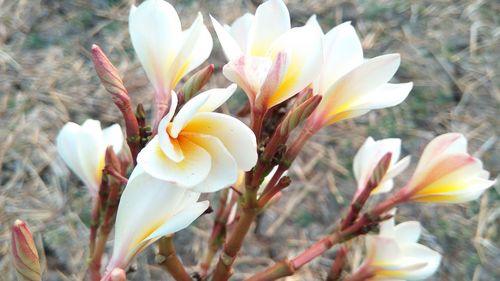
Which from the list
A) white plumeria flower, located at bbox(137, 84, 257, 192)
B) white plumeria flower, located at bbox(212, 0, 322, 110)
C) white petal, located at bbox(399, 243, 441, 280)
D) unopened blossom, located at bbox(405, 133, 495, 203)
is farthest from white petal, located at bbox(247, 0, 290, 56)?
white petal, located at bbox(399, 243, 441, 280)

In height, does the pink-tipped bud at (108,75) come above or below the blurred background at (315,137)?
above

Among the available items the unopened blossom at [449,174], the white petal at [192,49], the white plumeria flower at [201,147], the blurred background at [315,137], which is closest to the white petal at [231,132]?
the white plumeria flower at [201,147]

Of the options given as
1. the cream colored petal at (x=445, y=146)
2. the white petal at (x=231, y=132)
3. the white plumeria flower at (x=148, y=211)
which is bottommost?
the cream colored petal at (x=445, y=146)

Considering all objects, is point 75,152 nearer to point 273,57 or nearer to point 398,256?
point 273,57

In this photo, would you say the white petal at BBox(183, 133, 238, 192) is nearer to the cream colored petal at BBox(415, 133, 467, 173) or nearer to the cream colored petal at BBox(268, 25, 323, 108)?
the cream colored petal at BBox(268, 25, 323, 108)

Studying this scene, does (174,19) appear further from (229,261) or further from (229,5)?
(229,5)

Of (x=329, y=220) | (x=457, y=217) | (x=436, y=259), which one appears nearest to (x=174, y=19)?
(x=436, y=259)

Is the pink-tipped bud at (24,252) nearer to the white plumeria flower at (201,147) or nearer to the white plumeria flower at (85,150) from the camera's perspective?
the white plumeria flower at (201,147)
